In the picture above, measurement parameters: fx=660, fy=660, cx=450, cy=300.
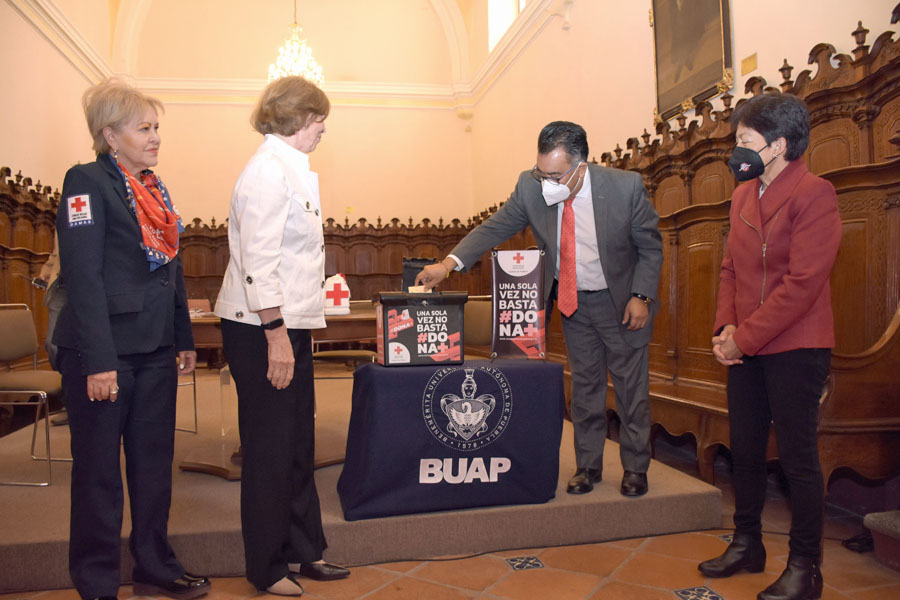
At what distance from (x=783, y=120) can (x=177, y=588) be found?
236 centimetres

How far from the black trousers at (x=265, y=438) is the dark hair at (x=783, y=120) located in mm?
1560

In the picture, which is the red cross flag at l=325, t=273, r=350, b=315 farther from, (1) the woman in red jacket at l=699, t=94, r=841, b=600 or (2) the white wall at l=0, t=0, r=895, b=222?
(2) the white wall at l=0, t=0, r=895, b=222

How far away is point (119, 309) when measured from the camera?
1.90m

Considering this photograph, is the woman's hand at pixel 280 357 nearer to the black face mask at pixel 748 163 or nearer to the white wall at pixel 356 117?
the black face mask at pixel 748 163

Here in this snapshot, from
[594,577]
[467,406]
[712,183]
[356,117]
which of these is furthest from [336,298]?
[356,117]

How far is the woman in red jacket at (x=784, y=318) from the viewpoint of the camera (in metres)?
1.96

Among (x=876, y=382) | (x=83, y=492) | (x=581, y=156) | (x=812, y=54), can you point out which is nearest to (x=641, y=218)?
(x=581, y=156)

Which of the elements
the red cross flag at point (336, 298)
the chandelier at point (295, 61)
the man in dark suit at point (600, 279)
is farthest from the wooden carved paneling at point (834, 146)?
the chandelier at point (295, 61)

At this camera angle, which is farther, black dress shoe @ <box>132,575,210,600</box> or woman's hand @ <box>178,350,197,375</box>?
woman's hand @ <box>178,350,197,375</box>

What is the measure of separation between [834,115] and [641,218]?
1.68 metres

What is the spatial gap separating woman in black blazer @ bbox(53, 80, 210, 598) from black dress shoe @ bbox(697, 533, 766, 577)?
5.56 feet

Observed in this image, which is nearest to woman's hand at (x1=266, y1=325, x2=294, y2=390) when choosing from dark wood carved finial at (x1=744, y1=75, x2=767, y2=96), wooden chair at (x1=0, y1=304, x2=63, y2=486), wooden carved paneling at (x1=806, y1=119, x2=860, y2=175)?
wooden chair at (x1=0, y1=304, x2=63, y2=486)

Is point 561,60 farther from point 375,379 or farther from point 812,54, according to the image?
point 375,379

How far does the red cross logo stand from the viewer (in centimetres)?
373
